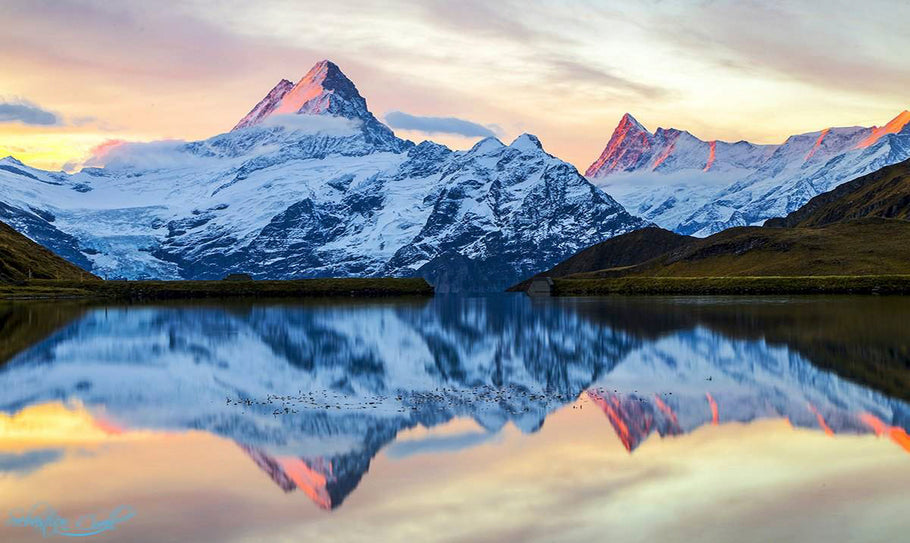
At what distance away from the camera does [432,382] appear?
64.3 meters

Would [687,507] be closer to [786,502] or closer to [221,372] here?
[786,502]

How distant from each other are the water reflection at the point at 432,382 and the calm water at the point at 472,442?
0.30 m

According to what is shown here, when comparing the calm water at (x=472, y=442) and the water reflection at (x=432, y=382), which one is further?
the water reflection at (x=432, y=382)

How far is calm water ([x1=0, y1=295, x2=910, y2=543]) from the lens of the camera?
2914 cm

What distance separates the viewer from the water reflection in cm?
4319

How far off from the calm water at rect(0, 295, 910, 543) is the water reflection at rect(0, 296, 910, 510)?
30 cm

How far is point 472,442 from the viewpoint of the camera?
4150 cm

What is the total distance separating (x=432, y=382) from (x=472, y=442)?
22.9 m

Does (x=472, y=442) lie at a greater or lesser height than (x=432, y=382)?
greater

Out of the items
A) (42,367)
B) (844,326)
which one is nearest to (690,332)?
(844,326)

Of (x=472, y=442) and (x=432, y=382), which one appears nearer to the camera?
(x=472, y=442)

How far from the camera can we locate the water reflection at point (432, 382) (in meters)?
43.2

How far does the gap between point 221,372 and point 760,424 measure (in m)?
42.7

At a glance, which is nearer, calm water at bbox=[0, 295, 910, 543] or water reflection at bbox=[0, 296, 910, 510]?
calm water at bbox=[0, 295, 910, 543]
